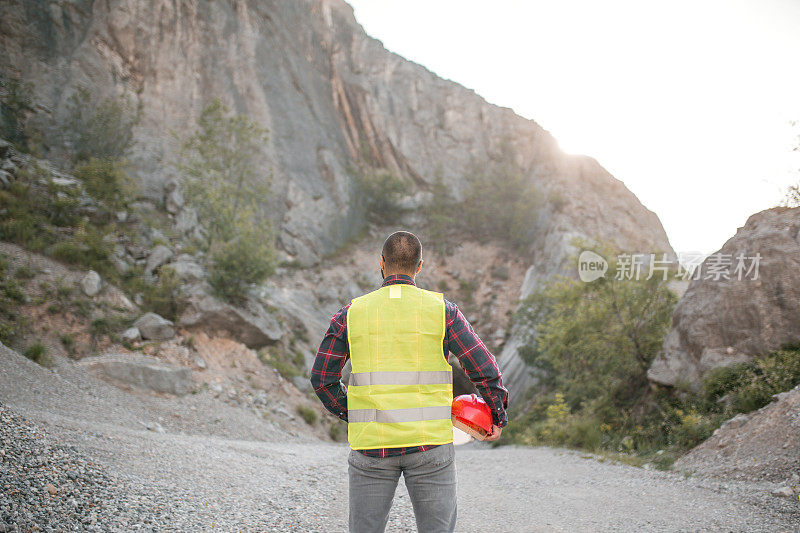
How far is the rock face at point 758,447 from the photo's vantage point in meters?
6.27

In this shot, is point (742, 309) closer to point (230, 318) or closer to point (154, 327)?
point (230, 318)

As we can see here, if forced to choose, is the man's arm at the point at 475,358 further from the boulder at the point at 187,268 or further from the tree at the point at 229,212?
the boulder at the point at 187,268

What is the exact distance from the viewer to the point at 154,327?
1273cm

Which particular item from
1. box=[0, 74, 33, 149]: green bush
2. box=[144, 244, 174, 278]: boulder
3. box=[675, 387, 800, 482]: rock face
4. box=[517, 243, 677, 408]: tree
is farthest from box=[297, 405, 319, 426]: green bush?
box=[0, 74, 33, 149]: green bush

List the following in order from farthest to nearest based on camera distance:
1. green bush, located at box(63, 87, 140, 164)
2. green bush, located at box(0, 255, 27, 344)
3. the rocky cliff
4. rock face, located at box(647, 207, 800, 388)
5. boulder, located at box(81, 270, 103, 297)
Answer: the rocky cliff → green bush, located at box(63, 87, 140, 164) → boulder, located at box(81, 270, 103, 297) → green bush, located at box(0, 255, 27, 344) → rock face, located at box(647, 207, 800, 388)

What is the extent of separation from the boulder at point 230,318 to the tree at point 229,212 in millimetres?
572

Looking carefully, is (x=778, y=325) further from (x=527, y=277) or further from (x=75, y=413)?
(x=527, y=277)

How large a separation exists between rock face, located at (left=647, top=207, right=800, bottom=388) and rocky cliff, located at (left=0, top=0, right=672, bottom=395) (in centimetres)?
897

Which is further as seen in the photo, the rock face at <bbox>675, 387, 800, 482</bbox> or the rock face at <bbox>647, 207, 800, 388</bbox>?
the rock face at <bbox>647, 207, 800, 388</bbox>

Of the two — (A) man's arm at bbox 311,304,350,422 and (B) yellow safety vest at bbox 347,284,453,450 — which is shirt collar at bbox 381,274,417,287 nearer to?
(B) yellow safety vest at bbox 347,284,453,450

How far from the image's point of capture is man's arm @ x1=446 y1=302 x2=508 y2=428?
236cm

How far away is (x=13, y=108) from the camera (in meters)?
20.5

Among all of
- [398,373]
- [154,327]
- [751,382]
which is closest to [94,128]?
[154,327]

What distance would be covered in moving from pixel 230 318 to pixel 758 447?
13.2 metres
